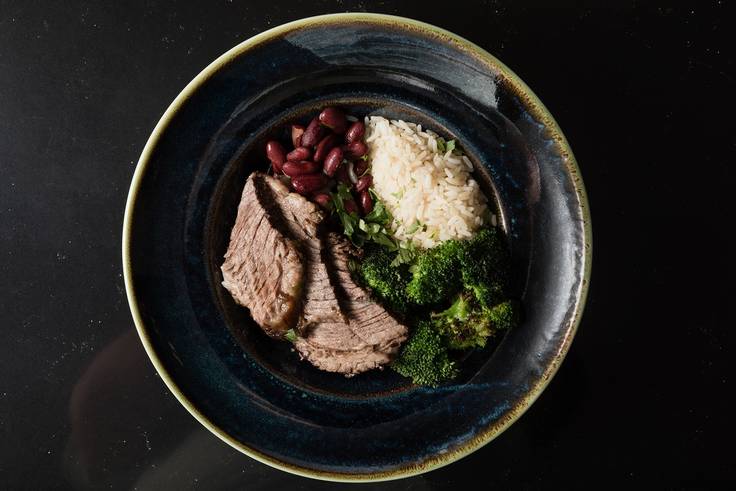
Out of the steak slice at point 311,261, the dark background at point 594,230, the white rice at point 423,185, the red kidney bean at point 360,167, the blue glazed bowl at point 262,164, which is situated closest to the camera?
the blue glazed bowl at point 262,164

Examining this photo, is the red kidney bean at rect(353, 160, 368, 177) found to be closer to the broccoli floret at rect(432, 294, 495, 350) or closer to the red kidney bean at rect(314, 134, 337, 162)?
the red kidney bean at rect(314, 134, 337, 162)

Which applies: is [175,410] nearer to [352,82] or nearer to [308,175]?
[308,175]

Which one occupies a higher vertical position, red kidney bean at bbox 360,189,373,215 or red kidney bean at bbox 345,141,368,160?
red kidney bean at bbox 345,141,368,160

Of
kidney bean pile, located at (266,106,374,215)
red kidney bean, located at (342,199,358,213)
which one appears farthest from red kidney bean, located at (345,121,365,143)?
red kidney bean, located at (342,199,358,213)

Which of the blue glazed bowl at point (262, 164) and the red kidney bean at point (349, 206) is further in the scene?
the red kidney bean at point (349, 206)

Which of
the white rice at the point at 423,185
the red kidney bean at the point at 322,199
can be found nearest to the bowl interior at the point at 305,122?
the white rice at the point at 423,185

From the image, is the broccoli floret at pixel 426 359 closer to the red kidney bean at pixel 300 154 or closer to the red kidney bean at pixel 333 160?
the red kidney bean at pixel 333 160
